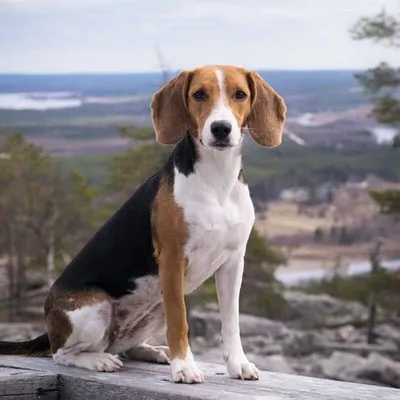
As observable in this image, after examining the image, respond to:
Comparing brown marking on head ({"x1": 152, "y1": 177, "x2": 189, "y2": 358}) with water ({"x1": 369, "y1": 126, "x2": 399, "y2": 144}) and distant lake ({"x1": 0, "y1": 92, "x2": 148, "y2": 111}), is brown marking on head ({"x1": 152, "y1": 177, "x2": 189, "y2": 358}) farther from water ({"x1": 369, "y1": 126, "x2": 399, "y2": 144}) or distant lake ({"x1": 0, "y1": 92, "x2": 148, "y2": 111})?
water ({"x1": 369, "y1": 126, "x2": 399, "y2": 144})

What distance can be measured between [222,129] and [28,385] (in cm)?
80

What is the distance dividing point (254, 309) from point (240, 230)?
239 inches

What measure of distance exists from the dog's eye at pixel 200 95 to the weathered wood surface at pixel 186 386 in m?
0.65

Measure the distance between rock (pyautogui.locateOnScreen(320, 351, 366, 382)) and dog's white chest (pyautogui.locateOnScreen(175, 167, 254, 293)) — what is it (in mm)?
6167

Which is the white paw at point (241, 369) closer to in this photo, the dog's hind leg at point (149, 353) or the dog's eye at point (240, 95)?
the dog's hind leg at point (149, 353)

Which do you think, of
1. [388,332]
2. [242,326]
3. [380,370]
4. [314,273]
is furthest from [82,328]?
[388,332]

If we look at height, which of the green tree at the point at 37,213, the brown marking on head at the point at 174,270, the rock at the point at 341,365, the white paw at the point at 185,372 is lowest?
the rock at the point at 341,365

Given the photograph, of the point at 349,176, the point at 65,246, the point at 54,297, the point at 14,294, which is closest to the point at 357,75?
the point at 349,176

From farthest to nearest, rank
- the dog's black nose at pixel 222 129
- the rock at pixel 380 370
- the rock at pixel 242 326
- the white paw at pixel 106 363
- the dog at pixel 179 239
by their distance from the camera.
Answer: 1. the rock at pixel 380 370
2. the rock at pixel 242 326
3. the white paw at pixel 106 363
4. the dog at pixel 179 239
5. the dog's black nose at pixel 222 129

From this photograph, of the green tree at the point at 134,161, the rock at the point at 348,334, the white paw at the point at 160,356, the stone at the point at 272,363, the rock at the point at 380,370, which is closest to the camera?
the white paw at the point at 160,356

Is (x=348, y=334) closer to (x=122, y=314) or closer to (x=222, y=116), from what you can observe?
(x=122, y=314)

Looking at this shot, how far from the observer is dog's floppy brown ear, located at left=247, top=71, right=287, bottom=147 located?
7.34 feet

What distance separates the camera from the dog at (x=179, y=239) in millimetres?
2211

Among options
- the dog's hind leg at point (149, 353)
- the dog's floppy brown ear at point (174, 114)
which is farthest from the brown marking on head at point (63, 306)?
the dog's floppy brown ear at point (174, 114)
